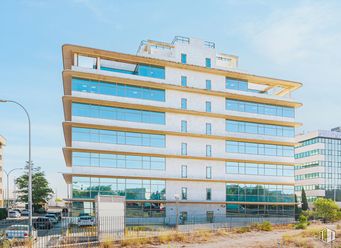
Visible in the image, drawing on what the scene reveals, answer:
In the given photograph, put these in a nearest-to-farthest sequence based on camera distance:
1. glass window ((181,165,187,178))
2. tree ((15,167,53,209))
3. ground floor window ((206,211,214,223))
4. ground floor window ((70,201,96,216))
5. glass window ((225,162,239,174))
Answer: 1. ground floor window ((70,201,96,216))
2. glass window ((181,165,187,178))
3. ground floor window ((206,211,214,223))
4. glass window ((225,162,239,174))
5. tree ((15,167,53,209))

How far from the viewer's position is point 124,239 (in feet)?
85.5

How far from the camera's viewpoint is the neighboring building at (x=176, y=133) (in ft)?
144

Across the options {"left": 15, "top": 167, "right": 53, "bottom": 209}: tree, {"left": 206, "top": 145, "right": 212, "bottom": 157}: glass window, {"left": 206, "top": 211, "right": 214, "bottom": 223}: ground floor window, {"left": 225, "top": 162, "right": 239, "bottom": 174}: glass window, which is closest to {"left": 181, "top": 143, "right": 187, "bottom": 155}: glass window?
{"left": 206, "top": 145, "right": 212, "bottom": 157}: glass window

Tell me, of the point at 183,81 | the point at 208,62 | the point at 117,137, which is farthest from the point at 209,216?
the point at 208,62

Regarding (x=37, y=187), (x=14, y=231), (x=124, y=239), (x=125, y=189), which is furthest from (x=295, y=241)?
(x=37, y=187)

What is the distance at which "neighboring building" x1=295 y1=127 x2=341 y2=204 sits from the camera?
9619 centimetres

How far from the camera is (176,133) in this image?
48281 millimetres

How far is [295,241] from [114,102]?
86.1 feet

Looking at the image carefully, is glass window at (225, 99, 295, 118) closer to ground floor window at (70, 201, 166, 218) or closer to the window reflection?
the window reflection

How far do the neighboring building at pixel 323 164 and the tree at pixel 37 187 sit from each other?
6438 centimetres

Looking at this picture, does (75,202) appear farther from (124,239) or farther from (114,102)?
(124,239)

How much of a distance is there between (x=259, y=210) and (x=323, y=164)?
51.5 metres

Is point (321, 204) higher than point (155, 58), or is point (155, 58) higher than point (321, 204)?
point (155, 58)

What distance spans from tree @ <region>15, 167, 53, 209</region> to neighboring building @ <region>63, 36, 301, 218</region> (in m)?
34.2
